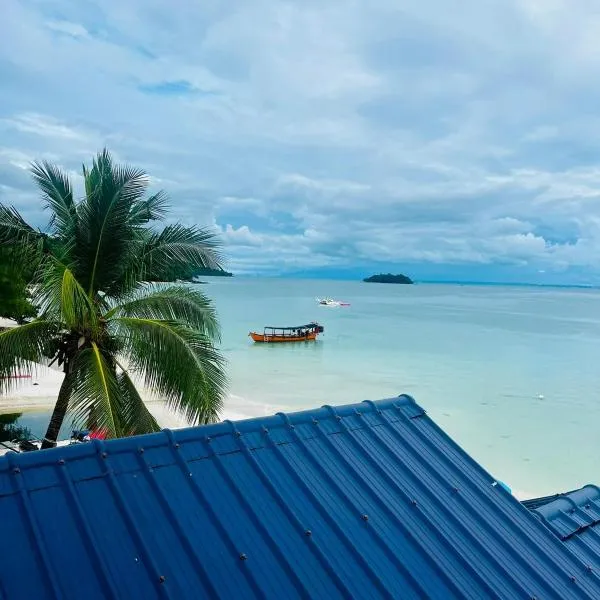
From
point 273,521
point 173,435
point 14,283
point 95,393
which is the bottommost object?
point 95,393

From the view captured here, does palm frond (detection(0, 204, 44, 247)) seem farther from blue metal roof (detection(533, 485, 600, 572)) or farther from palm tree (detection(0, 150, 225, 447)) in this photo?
blue metal roof (detection(533, 485, 600, 572))

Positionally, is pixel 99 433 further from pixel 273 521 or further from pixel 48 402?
pixel 48 402

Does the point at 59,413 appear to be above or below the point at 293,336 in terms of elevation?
above

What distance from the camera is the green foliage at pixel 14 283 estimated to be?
11.5 metres

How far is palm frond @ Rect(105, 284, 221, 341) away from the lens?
11.7 meters

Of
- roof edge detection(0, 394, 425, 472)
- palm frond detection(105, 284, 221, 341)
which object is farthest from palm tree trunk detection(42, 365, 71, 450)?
roof edge detection(0, 394, 425, 472)

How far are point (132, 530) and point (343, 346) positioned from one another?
63.2 metres

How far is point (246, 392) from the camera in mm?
40250

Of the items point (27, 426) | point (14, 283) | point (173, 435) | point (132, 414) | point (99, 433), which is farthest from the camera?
point (27, 426)

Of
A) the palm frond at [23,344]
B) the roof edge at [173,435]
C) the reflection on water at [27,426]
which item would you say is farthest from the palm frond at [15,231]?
the reflection on water at [27,426]

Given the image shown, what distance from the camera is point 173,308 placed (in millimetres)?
11984

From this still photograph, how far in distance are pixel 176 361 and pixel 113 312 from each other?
180cm

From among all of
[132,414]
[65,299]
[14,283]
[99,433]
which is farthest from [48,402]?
[65,299]

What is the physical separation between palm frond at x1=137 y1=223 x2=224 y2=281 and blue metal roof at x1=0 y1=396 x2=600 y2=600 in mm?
6616
